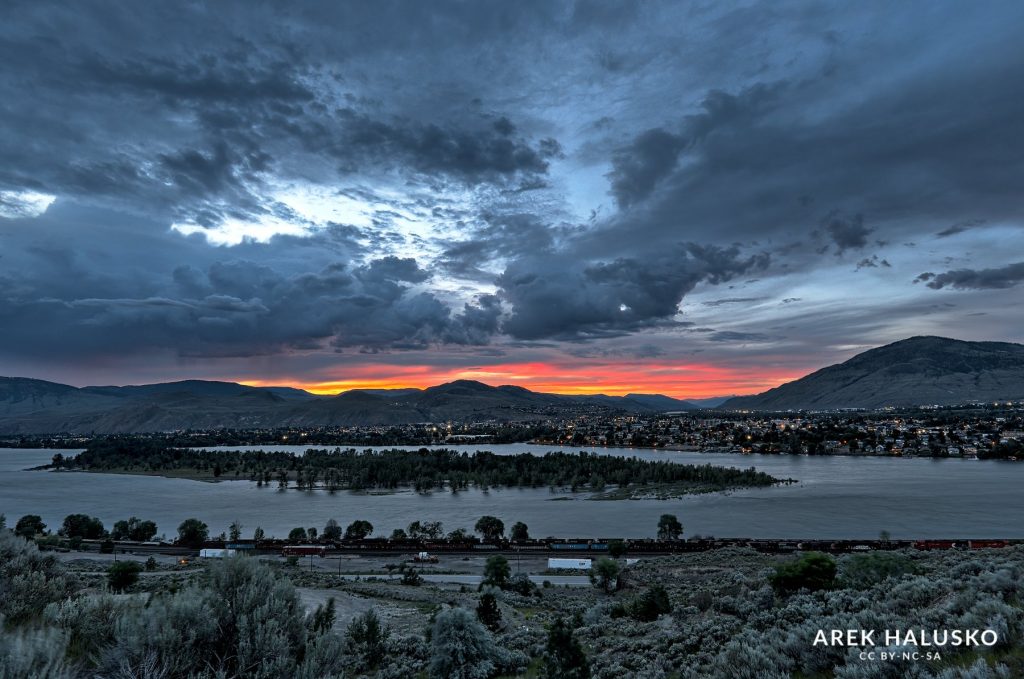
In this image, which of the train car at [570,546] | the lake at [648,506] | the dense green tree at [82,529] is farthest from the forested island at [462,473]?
the dense green tree at [82,529]

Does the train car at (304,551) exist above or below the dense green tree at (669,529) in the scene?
below

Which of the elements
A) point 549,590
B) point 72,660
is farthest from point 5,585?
point 549,590

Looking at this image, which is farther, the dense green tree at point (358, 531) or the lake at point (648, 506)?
the lake at point (648, 506)

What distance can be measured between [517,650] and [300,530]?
53136 millimetres

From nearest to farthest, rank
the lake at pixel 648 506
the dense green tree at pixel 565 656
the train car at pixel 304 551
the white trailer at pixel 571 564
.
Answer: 1. the dense green tree at pixel 565 656
2. the white trailer at pixel 571 564
3. the train car at pixel 304 551
4. the lake at pixel 648 506

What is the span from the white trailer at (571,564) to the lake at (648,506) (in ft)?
61.8

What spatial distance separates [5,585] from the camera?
8180 mm

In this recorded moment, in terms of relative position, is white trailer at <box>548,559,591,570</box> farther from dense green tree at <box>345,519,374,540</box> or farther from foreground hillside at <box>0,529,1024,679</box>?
dense green tree at <box>345,519,374,540</box>

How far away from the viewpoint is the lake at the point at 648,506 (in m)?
63.0

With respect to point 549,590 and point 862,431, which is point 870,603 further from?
point 862,431

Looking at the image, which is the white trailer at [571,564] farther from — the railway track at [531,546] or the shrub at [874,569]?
the shrub at [874,569]

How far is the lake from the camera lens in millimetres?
63031

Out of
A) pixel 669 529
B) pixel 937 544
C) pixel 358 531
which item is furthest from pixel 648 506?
pixel 358 531

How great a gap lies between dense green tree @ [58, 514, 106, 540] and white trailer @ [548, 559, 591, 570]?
56.2 metres
